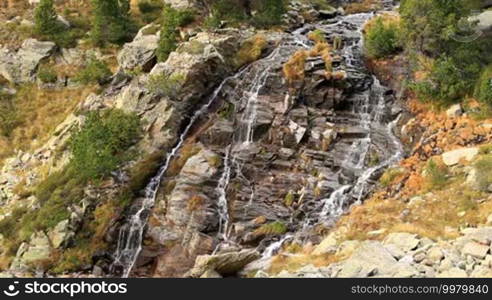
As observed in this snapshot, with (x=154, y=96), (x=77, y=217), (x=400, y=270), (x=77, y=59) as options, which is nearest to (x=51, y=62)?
(x=77, y=59)

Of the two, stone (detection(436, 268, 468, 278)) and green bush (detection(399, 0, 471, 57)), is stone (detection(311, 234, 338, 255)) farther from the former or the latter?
green bush (detection(399, 0, 471, 57))

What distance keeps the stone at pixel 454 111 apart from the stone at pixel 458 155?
378cm

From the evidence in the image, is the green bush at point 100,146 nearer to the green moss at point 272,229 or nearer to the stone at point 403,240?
the green moss at point 272,229

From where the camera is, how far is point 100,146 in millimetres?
29984

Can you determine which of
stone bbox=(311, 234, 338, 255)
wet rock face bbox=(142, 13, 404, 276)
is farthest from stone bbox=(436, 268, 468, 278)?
wet rock face bbox=(142, 13, 404, 276)

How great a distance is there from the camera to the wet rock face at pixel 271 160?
2817cm

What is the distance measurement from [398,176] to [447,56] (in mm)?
10539

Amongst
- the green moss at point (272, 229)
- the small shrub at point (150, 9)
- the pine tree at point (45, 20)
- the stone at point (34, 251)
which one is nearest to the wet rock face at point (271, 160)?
the green moss at point (272, 229)

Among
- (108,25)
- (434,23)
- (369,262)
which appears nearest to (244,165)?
(369,262)

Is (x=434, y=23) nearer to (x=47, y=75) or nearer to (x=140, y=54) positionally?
(x=140, y=54)

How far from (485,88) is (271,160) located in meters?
12.8

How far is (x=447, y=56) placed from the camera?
34344 mm

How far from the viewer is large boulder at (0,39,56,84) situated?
4500 centimetres

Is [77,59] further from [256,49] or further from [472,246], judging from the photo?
[472,246]
